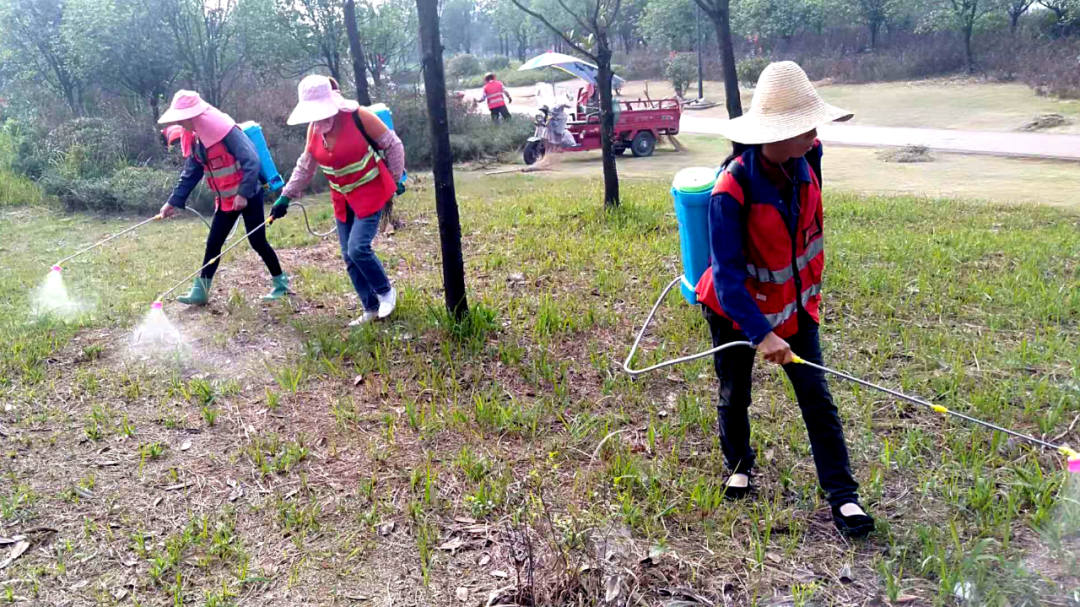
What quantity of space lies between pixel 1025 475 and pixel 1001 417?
0.56 m

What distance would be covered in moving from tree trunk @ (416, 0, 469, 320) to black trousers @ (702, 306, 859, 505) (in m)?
2.32

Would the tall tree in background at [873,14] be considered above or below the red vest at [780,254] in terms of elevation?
above

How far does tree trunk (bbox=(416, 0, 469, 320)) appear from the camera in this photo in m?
5.14

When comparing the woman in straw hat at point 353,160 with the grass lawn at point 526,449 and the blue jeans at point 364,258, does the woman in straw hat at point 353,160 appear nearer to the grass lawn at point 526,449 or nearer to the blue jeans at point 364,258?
the blue jeans at point 364,258

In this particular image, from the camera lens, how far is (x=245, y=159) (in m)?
5.86

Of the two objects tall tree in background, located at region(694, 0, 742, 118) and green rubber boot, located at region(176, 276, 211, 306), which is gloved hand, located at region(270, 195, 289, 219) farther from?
tall tree in background, located at region(694, 0, 742, 118)

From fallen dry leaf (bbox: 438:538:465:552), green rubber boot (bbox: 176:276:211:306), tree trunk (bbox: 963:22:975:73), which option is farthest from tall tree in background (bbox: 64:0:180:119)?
tree trunk (bbox: 963:22:975:73)

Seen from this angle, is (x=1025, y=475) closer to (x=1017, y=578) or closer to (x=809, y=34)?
(x=1017, y=578)

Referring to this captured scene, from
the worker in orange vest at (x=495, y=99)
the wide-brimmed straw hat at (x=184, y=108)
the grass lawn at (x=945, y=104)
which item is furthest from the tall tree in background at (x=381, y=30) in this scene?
the wide-brimmed straw hat at (x=184, y=108)

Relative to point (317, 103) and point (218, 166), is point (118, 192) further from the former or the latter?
point (317, 103)

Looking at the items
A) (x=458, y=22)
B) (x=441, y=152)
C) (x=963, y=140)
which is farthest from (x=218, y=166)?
(x=458, y=22)

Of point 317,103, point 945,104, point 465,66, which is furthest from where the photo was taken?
point 465,66

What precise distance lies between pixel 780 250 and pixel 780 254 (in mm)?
16

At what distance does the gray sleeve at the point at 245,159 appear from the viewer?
5.86 metres
